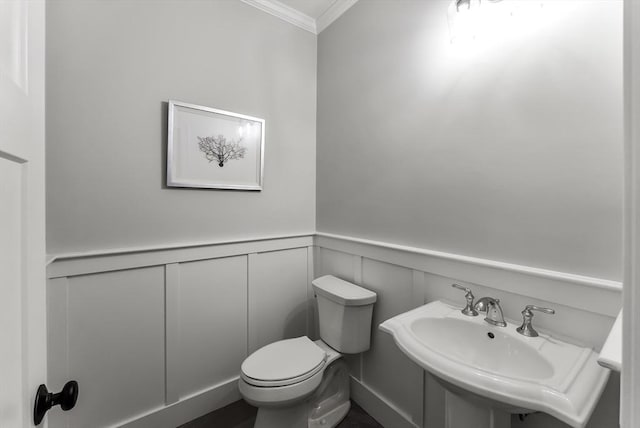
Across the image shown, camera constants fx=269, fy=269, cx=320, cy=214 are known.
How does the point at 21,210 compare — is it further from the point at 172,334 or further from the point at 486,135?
the point at 486,135

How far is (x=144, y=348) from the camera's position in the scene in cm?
142

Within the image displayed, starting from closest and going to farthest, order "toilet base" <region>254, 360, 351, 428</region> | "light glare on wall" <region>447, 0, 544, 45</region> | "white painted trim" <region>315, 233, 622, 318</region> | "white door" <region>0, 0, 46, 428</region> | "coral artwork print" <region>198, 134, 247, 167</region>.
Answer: "white door" <region>0, 0, 46, 428</region>, "white painted trim" <region>315, 233, 622, 318</region>, "light glare on wall" <region>447, 0, 544, 45</region>, "toilet base" <region>254, 360, 351, 428</region>, "coral artwork print" <region>198, 134, 247, 167</region>

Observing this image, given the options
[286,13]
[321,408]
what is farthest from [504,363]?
[286,13]

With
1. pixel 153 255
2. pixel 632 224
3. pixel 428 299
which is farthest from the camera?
pixel 153 255

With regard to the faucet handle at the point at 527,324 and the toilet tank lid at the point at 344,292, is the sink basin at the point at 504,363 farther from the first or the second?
the toilet tank lid at the point at 344,292

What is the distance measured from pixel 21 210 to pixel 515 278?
141 cm

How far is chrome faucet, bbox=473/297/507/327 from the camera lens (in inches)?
39.8

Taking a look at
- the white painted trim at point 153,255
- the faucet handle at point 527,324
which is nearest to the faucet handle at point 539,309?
the faucet handle at point 527,324

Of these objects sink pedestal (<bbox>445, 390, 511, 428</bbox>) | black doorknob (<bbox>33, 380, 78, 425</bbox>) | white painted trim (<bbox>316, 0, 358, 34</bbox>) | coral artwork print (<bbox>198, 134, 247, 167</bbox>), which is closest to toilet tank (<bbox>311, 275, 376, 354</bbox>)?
sink pedestal (<bbox>445, 390, 511, 428</bbox>)

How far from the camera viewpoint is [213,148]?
1601 mm

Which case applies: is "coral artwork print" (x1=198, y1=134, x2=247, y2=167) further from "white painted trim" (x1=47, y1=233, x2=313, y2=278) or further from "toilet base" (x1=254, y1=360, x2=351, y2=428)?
"toilet base" (x1=254, y1=360, x2=351, y2=428)

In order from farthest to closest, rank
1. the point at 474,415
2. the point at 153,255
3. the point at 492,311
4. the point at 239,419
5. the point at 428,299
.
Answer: the point at 239,419 < the point at 153,255 < the point at 428,299 < the point at 492,311 < the point at 474,415

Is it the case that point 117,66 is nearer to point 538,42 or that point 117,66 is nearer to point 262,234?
point 262,234

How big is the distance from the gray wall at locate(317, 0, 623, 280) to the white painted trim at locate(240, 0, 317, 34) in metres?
0.30
